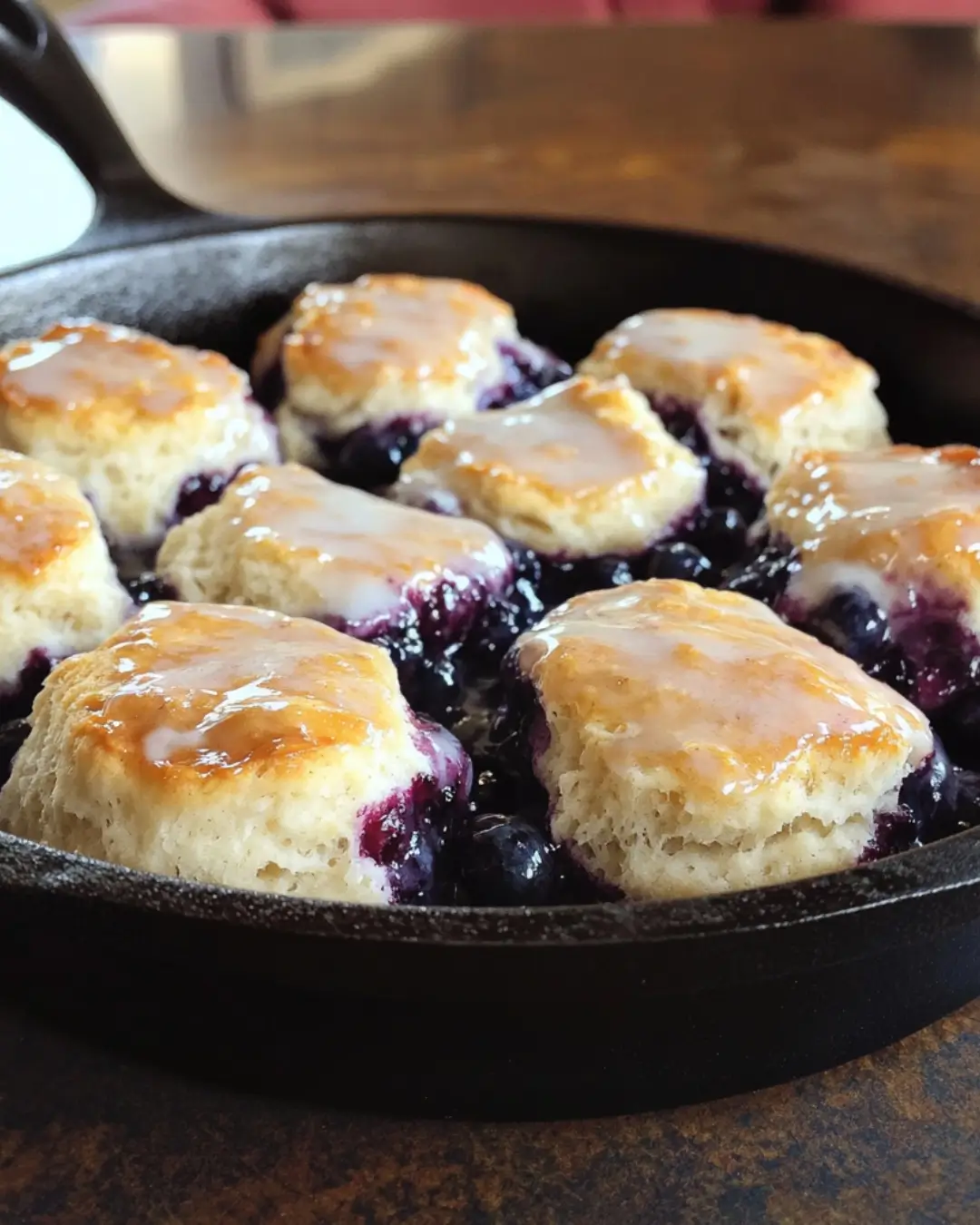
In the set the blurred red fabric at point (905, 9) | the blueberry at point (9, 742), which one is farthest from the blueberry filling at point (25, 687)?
the blurred red fabric at point (905, 9)

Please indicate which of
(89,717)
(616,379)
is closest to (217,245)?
(616,379)

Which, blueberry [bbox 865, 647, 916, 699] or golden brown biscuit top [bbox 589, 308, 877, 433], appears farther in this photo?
golden brown biscuit top [bbox 589, 308, 877, 433]

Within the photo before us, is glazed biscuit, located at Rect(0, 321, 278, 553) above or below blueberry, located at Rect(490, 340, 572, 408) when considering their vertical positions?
above

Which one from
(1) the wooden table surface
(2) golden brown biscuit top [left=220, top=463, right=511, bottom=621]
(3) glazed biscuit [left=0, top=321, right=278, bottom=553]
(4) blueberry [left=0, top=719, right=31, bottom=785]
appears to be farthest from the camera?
(3) glazed biscuit [left=0, top=321, right=278, bottom=553]

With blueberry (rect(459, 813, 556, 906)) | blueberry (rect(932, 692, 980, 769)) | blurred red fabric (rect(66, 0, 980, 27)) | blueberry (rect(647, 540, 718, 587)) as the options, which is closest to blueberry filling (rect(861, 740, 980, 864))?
blueberry (rect(932, 692, 980, 769))

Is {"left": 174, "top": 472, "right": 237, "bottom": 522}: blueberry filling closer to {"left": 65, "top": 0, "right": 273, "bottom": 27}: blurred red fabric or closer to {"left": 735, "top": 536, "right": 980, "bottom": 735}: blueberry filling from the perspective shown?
{"left": 735, "top": 536, "right": 980, "bottom": 735}: blueberry filling

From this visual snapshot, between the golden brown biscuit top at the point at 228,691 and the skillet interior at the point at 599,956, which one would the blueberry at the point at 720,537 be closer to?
the golden brown biscuit top at the point at 228,691

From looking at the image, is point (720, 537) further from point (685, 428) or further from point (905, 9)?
point (905, 9)

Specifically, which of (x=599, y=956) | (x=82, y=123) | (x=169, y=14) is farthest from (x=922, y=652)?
(x=169, y=14)
